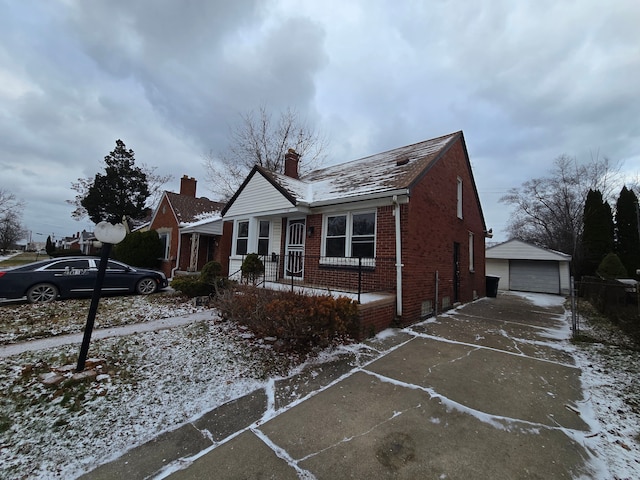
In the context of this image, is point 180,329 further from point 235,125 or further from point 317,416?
point 235,125

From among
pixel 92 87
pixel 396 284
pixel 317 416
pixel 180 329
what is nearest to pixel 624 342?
pixel 396 284

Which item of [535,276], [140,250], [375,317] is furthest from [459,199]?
[140,250]

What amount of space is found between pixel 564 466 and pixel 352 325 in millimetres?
3386

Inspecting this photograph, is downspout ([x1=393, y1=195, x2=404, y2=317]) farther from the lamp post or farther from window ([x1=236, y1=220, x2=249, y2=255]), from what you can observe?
window ([x1=236, y1=220, x2=249, y2=255])

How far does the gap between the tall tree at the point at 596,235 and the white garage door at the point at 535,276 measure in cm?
586

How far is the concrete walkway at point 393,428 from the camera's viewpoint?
2223mm

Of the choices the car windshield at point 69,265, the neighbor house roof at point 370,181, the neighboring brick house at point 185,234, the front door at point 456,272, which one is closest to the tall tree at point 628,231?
the front door at point 456,272

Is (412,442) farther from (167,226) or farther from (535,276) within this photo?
(535,276)

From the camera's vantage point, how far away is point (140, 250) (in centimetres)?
1634

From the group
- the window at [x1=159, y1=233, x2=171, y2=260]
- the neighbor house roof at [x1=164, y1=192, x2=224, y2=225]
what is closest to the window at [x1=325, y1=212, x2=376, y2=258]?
the neighbor house roof at [x1=164, y1=192, x2=224, y2=225]

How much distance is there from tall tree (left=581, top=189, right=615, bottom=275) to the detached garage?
195 inches

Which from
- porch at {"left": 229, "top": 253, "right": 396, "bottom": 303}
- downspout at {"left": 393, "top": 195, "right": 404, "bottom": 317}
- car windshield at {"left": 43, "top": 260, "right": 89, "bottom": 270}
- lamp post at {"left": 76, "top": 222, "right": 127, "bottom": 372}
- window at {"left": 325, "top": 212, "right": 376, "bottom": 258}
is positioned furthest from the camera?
car windshield at {"left": 43, "top": 260, "right": 89, "bottom": 270}

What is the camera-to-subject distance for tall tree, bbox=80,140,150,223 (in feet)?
80.7

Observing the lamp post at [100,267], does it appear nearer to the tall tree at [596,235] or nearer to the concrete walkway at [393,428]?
the concrete walkway at [393,428]
